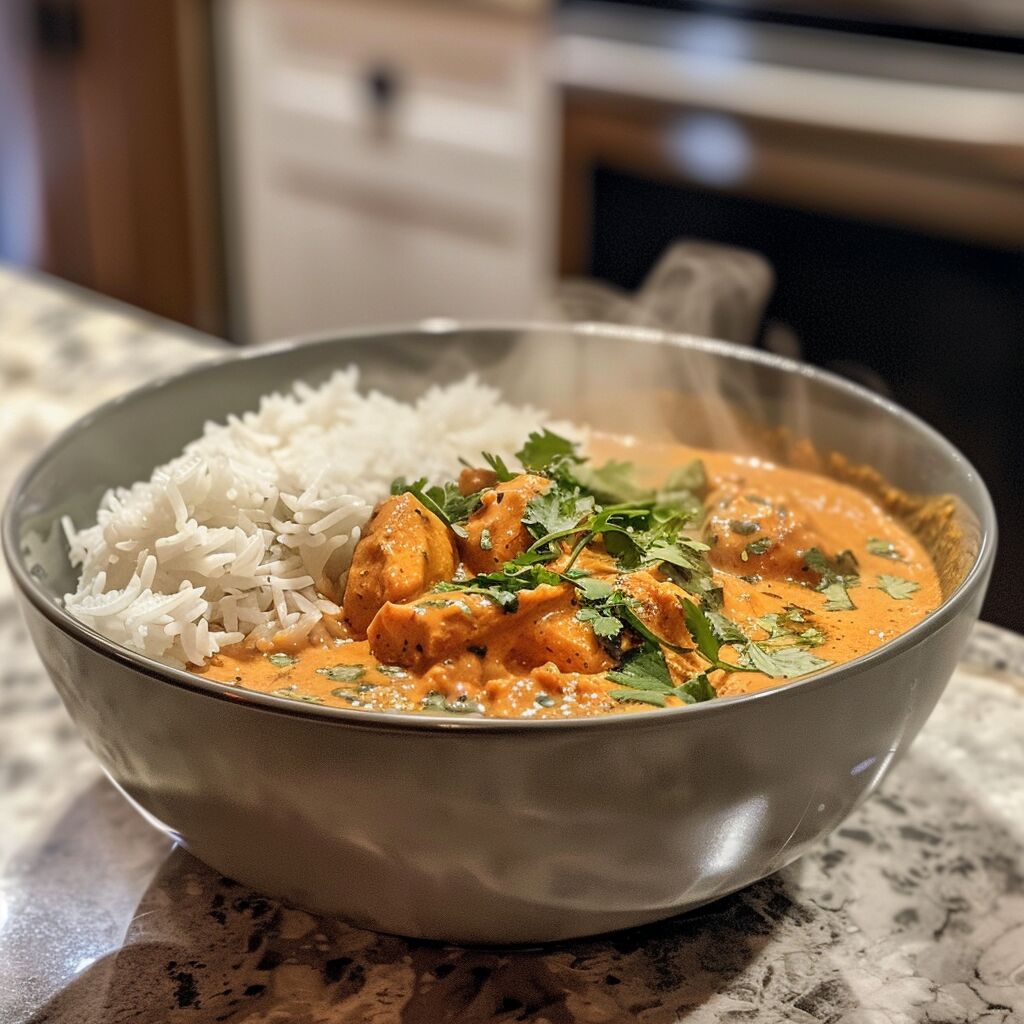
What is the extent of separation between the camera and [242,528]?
3.27 ft

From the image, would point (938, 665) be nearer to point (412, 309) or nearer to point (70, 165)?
point (412, 309)

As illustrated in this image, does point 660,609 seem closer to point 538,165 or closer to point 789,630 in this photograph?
point 789,630

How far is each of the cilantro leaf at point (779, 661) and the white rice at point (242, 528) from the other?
11.9 inches

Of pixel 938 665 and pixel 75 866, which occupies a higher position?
pixel 938 665

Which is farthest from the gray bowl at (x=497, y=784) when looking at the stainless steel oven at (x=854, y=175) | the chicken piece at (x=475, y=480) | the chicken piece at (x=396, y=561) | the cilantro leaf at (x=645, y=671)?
the stainless steel oven at (x=854, y=175)

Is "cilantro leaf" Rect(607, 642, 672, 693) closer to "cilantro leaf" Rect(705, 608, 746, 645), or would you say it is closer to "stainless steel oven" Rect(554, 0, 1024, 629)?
"cilantro leaf" Rect(705, 608, 746, 645)

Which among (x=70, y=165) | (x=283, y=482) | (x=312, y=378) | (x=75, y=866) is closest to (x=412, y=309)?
(x=70, y=165)

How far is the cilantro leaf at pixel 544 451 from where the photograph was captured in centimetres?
113

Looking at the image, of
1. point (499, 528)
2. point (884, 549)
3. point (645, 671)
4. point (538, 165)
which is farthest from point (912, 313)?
point (645, 671)

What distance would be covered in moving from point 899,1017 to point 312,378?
787 millimetres

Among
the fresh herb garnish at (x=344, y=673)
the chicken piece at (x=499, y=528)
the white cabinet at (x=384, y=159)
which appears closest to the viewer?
the fresh herb garnish at (x=344, y=673)

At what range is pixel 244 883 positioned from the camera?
79cm

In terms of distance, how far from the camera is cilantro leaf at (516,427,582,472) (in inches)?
A: 44.6

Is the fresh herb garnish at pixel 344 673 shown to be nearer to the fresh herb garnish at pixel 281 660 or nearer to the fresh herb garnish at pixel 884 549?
the fresh herb garnish at pixel 281 660
